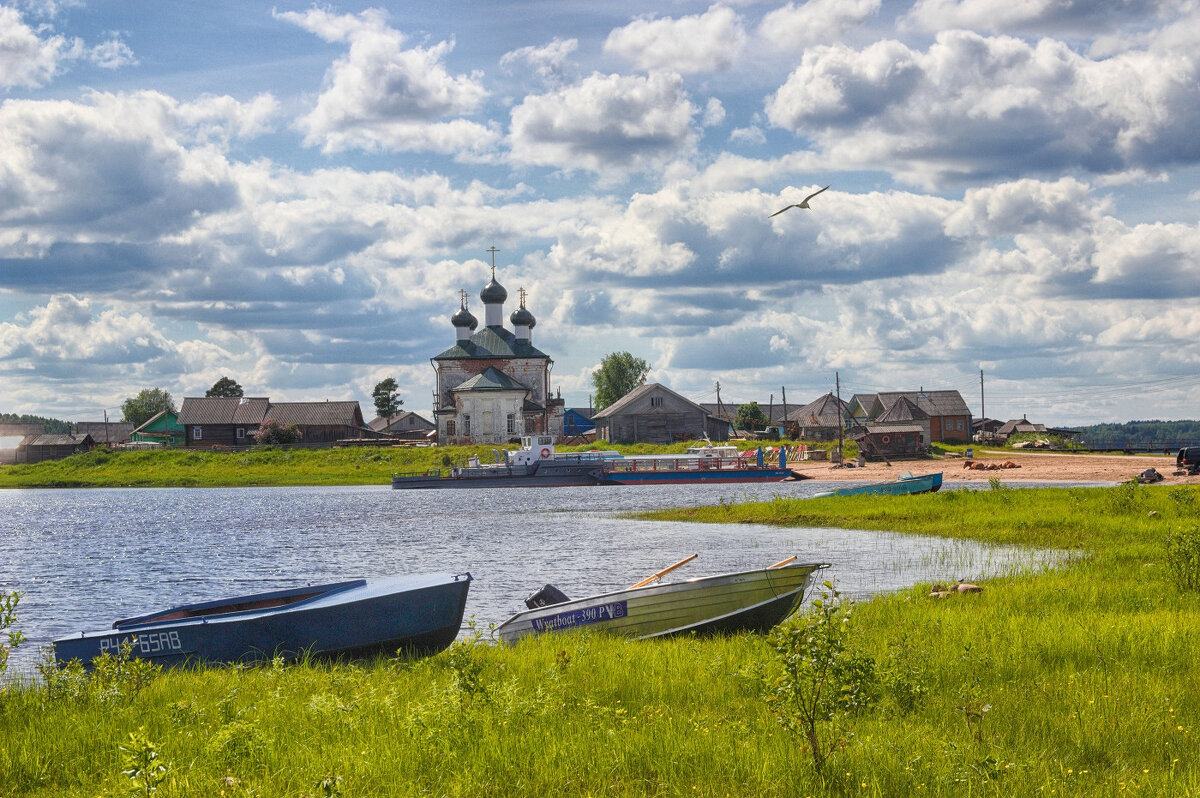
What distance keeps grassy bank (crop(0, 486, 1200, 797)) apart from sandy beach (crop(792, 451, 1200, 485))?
41.5m

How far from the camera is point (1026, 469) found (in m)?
68.5

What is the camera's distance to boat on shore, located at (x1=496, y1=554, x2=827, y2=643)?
47.2 ft

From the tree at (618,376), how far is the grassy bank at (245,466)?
55194mm

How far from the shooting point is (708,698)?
1039 cm

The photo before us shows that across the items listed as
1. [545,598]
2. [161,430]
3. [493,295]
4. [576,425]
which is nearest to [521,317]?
[493,295]

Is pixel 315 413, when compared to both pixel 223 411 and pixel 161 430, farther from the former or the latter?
pixel 161 430

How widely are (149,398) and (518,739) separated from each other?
171241mm

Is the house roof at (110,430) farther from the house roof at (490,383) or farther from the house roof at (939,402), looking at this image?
the house roof at (939,402)

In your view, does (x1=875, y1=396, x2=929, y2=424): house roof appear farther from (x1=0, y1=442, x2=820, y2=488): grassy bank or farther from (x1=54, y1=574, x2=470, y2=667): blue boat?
(x1=54, y1=574, x2=470, y2=667): blue boat

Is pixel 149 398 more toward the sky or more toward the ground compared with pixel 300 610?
more toward the sky

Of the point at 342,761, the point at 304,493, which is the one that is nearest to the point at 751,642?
the point at 342,761

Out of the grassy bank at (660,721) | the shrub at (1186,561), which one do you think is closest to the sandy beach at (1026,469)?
the shrub at (1186,561)

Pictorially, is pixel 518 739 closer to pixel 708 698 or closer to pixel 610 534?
pixel 708 698

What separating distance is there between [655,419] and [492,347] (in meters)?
18.6
